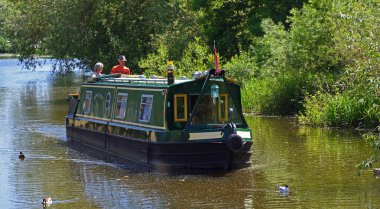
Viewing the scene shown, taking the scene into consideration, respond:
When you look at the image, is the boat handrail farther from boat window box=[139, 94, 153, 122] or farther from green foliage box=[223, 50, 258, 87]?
green foliage box=[223, 50, 258, 87]

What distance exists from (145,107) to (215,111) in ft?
5.78

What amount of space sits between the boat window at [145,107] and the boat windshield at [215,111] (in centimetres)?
115

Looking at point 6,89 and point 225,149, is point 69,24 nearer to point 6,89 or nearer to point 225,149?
point 6,89

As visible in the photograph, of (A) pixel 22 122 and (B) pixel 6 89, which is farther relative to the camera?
(B) pixel 6 89

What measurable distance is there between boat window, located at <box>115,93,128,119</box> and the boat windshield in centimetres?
259

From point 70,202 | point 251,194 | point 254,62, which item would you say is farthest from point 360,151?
point 254,62

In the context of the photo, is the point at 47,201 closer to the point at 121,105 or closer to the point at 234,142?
the point at 234,142

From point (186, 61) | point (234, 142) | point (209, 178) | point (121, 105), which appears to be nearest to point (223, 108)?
point (234, 142)

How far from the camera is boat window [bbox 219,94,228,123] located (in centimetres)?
1498

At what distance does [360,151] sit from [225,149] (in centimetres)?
390

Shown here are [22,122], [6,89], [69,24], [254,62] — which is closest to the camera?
[22,122]

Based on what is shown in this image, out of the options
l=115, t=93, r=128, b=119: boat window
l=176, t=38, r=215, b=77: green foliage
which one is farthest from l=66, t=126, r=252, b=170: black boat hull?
l=176, t=38, r=215, b=77: green foliage

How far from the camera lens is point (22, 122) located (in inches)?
971

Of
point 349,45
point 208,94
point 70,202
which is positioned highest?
point 349,45
